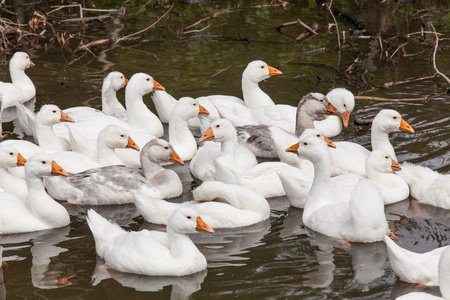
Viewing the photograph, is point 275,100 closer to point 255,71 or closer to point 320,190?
point 255,71

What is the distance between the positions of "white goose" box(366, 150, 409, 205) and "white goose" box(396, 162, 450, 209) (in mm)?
124

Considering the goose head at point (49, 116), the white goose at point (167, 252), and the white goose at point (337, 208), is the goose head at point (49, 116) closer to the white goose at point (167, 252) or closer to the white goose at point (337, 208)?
the white goose at point (167, 252)

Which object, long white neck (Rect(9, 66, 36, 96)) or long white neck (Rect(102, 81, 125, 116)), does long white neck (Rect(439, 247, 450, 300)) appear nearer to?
long white neck (Rect(102, 81, 125, 116))

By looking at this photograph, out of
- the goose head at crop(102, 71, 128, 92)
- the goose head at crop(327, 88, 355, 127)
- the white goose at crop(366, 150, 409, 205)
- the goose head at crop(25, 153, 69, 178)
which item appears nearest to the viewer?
the goose head at crop(25, 153, 69, 178)

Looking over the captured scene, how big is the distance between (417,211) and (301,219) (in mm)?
1446

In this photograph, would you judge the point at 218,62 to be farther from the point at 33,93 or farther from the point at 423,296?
the point at 423,296

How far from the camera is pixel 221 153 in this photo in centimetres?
1004

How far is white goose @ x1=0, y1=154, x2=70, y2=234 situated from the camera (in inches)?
342

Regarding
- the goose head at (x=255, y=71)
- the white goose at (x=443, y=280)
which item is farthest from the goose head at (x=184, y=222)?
the goose head at (x=255, y=71)

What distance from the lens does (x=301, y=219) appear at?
9062mm

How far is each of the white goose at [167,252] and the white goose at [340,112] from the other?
15.9ft

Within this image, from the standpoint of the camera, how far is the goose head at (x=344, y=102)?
1177 cm

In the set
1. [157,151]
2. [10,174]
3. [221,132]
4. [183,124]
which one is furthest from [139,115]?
[10,174]

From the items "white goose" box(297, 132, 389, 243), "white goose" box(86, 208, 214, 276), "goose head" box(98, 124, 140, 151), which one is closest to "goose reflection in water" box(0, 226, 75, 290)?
"white goose" box(86, 208, 214, 276)
